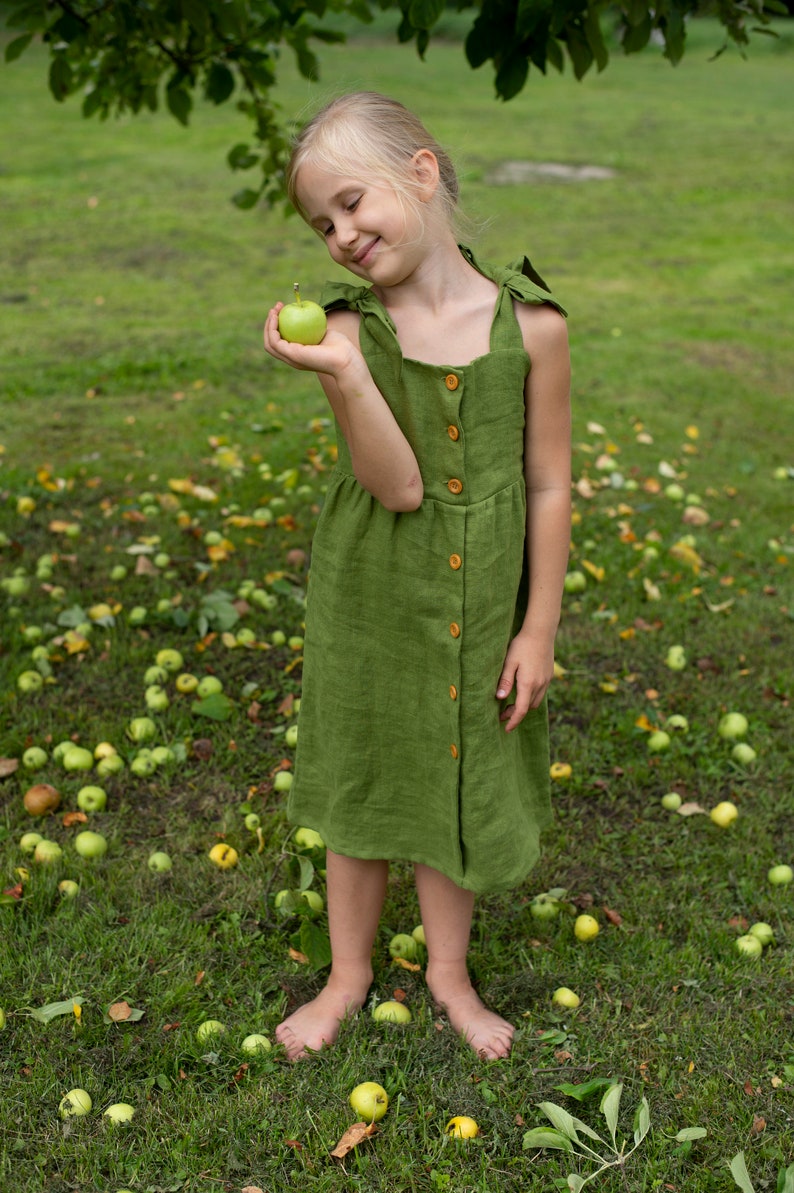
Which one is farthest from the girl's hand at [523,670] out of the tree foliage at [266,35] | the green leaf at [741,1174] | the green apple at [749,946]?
the tree foliage at [266,35]

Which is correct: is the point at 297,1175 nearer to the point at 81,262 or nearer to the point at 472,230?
the point at 472,230

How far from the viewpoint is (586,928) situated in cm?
277

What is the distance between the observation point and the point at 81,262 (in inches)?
394

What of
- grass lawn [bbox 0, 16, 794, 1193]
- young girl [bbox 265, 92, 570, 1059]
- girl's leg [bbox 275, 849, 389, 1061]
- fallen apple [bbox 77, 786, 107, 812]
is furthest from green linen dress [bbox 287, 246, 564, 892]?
fallen apple [bbox 77, 786, 107, 812]

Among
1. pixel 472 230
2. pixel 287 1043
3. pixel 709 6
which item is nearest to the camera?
pixel 472 230

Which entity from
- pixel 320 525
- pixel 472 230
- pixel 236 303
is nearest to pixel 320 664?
pixel 320 525

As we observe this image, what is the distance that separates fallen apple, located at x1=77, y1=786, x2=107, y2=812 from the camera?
3176mm

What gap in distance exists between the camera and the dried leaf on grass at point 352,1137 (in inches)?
84.5

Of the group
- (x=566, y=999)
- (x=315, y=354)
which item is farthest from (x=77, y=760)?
(x=315, y=354)

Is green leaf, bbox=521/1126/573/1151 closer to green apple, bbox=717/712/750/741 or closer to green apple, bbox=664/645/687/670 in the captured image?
green apple, bbox=717/712/750/741

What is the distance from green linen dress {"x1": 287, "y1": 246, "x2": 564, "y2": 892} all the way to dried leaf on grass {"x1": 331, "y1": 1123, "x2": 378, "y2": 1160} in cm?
54

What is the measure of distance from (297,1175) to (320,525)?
129 cm

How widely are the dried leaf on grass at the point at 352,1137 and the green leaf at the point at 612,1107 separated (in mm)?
476

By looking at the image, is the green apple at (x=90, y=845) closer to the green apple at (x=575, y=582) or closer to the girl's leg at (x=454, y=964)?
the girl's leg at (x=454, y=964)
